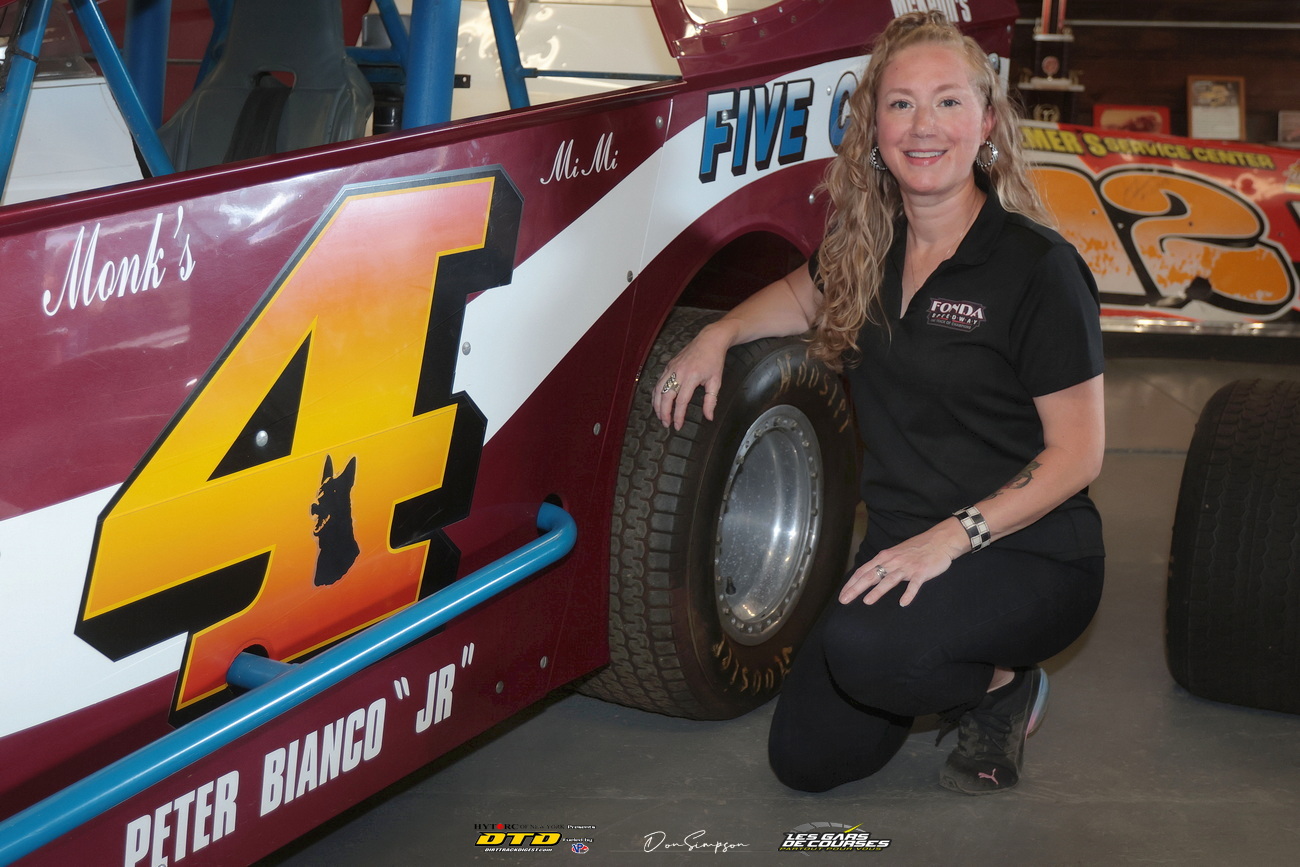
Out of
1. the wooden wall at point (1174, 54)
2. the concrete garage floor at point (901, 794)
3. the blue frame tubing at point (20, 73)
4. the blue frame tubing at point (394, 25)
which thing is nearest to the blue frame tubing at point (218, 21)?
the blue frame tubing at point (394, 25)

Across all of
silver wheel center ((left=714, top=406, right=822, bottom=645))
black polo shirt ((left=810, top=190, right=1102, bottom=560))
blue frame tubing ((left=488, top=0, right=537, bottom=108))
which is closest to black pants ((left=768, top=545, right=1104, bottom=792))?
black polo shirt ((left=810, top=190, right=1102, bottom=560))

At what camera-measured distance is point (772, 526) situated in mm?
2418

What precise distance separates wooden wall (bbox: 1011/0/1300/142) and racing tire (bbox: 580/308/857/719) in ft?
19.6

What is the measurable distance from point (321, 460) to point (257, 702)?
0.27 metres

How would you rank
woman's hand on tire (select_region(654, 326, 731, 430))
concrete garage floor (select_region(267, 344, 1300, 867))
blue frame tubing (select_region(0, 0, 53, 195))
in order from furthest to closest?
woman's hand on tire (select_region(654, 326, 731, 430)), concrete garage floor (select_region(267, 344, 1300, 867)), blue frame tubing (select_region(0, 0, 53, 195))

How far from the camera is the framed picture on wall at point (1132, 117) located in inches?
296

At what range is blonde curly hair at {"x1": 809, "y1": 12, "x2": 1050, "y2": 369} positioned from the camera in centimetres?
198

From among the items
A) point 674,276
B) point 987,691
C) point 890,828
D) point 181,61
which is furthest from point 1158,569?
point 181,61

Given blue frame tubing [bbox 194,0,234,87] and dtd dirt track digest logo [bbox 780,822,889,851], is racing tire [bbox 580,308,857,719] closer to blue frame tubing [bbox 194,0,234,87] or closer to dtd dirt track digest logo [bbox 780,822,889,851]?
dtd dirt track digest logo [bbox 780,822,889,851]

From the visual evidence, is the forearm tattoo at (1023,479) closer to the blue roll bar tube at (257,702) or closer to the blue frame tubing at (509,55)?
the blue roll bar tube at (257,702)

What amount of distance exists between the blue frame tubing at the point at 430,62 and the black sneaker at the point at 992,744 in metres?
1.30

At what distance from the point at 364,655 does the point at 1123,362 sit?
4586mm

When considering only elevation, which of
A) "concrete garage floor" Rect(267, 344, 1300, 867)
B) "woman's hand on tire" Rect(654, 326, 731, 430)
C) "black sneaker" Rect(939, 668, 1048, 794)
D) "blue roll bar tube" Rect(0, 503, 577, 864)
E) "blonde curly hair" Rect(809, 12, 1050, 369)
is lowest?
"concrete garage floor" Rect(267, 344, 1300, 867)

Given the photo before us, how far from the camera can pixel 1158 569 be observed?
3117 millimetres
